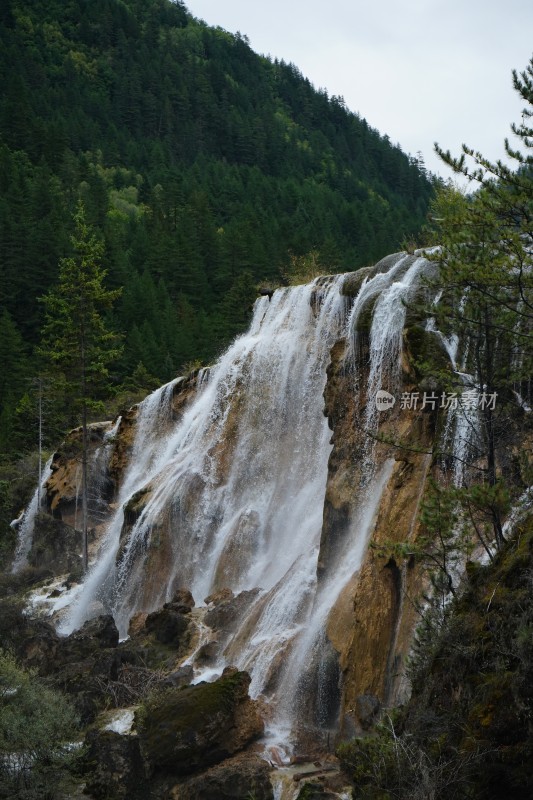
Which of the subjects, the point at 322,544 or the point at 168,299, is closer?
the point at 322,544

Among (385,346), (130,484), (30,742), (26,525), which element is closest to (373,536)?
(385,346)

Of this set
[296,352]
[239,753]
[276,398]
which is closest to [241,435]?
[276,398]

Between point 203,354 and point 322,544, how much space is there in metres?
29.8

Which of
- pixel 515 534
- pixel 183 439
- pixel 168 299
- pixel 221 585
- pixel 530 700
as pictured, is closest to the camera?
pixel 530 700

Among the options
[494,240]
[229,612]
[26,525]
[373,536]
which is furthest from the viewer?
[26,525]

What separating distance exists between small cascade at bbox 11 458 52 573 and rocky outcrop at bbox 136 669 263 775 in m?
20.7

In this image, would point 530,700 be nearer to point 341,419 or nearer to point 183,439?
point 341,419

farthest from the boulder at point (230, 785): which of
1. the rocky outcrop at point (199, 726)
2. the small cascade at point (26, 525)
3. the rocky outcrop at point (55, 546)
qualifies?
the small cascade at point (26, 525)

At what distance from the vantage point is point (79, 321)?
33.4 metres

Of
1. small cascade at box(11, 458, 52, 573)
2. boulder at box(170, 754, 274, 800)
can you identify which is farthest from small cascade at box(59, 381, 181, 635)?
boulder at box(170, 754, 274, 800)

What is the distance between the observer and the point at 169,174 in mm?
83188

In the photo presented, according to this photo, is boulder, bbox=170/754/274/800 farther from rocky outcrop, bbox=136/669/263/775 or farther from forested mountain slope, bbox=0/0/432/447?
forested mountain slope, bbox=0/0/432/447

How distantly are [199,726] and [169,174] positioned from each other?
2947 inches

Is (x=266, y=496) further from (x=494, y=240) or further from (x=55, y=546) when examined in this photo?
(x=494, y=240)
